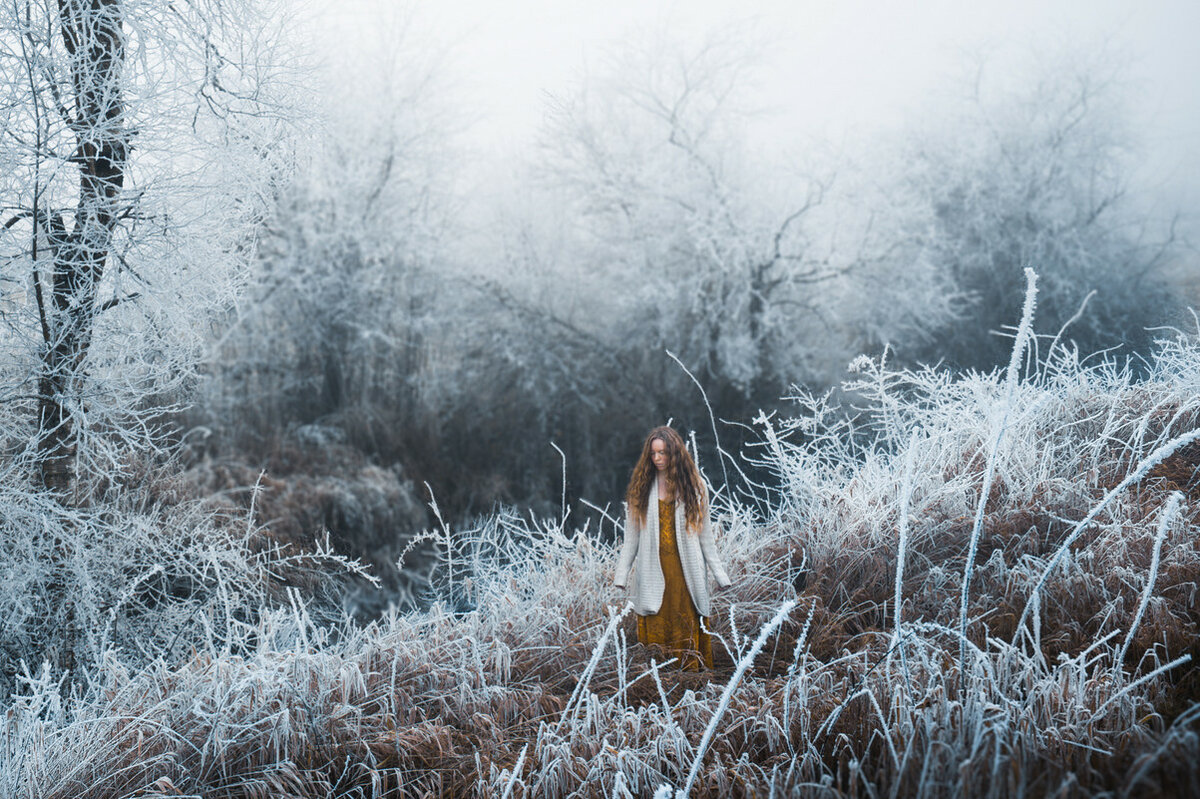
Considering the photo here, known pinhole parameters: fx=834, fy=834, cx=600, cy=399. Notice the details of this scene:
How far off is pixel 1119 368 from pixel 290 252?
978 centimetres

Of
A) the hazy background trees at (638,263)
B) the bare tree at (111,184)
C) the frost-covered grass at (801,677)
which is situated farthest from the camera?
the hazy background trees at (638,263)

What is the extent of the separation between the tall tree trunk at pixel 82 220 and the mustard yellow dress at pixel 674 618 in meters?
3.43

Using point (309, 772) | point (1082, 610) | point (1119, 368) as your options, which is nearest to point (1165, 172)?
point (1119, 368)

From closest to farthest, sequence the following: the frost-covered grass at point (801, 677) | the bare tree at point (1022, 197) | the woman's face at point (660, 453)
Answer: the frost-covered grass at point (801, 677), the woman's face at point (660, 453), the bare tree at point (1022, 197)

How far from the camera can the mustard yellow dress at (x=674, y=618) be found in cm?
359

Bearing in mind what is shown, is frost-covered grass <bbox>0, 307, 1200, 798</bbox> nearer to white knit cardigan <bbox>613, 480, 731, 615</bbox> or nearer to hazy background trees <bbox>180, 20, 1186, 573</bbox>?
white knit cardigan <bbox>613, 480, 731, 615</bbox>

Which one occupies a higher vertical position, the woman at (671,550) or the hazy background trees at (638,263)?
the hazy background trees at (638,263)

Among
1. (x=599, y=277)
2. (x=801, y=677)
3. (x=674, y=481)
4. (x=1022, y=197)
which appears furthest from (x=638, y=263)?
(x=801, y=677)

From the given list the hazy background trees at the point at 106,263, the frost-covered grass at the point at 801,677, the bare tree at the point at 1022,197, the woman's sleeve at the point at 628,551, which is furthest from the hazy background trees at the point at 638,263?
the woman's sleeve at the point at 628,551

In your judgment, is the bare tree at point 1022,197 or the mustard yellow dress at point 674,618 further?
the bare tree at point 1022,197

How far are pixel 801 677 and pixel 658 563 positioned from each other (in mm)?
945

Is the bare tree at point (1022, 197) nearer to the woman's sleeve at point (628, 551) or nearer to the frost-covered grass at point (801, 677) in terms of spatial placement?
the frost-covered grass at point (801, 677)

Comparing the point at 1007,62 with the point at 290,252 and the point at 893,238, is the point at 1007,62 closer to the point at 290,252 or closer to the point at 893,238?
the point at 893,238

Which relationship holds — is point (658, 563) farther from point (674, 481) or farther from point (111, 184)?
point (111, 184)
